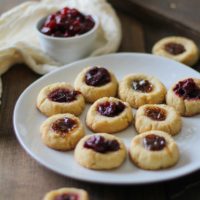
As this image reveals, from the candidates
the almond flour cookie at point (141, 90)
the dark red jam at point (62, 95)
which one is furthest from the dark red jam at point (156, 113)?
the dark red jam at point (62, 95)

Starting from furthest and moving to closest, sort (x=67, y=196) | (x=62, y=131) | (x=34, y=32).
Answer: (x=34, y=32) < (x=62, y=131) < (x=67, y=196)

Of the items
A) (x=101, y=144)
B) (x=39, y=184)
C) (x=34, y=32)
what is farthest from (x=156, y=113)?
(x=34, y=32)

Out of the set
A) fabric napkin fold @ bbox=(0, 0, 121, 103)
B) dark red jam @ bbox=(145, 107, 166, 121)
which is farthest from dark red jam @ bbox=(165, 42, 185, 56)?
dark red jam @ bbox=(145, 107, 166, 121)

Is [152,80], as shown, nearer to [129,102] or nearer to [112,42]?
[129,102]

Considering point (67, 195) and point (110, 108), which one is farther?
point (110, 108)

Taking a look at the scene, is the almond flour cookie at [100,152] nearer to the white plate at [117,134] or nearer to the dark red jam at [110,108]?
the white plate at [117,134]

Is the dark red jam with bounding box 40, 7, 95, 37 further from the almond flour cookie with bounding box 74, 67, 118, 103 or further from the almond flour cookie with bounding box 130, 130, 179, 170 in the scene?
the almond flour cookie with bounding box 130, 130, 179, 170

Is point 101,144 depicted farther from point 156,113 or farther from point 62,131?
point 156,113

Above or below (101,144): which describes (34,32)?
below

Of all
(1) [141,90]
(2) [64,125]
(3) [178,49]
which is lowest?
(3) [178,49]
